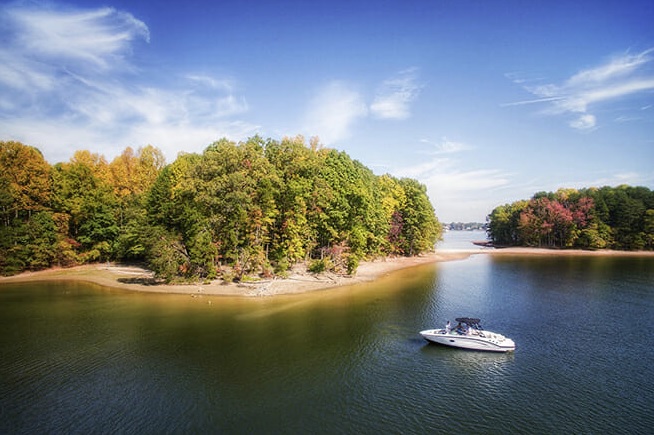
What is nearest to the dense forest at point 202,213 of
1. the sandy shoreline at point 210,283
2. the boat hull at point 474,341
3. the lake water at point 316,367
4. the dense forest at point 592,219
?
the sandy shoreline at point 210,283

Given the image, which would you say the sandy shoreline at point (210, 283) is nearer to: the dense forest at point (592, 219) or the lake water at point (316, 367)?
the lake water at point (316, 367)

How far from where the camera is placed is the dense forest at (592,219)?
122 metres

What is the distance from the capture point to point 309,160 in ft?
217

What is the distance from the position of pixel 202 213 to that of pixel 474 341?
148 feet

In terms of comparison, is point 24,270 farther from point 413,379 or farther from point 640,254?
point 640,254

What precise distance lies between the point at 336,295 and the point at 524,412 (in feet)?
115

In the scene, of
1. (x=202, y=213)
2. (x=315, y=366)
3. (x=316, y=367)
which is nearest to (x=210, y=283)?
(x=202, y=213)

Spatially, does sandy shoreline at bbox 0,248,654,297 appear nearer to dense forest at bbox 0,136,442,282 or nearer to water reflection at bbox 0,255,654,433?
dense forest at bbox 0,136,442,282

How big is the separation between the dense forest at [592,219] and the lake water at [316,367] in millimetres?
88073

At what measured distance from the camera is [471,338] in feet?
109

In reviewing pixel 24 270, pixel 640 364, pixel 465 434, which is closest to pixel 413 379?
pixel 465 434

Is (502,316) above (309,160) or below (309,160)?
below

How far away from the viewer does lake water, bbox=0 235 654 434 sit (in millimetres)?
22359

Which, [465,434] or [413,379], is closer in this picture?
[465,434]
